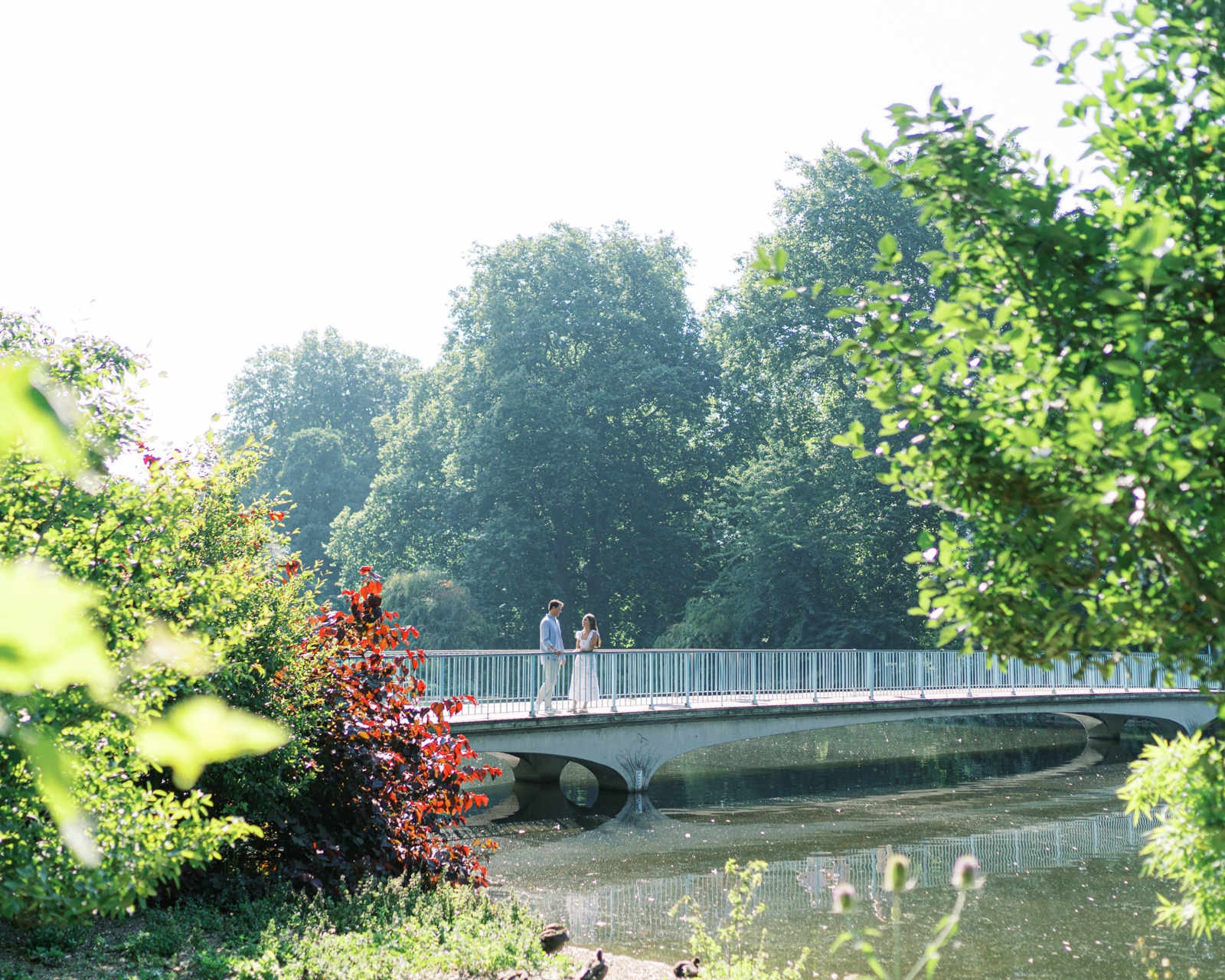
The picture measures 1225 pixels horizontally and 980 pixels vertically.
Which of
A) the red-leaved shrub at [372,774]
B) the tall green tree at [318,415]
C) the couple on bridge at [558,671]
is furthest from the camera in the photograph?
the tall green tree at [318,415]

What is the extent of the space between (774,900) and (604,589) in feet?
84.6

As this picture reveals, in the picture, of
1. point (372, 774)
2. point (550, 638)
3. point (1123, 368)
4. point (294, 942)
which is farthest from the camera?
point (550, 638)

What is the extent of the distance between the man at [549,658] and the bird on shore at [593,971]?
9251 mm

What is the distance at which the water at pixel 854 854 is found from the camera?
30.5 feet

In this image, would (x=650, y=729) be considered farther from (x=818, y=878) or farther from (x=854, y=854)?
(x=818, y=878)

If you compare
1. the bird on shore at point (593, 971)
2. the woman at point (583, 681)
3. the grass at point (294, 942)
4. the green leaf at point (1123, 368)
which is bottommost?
the bird on shore at point (593, 971)

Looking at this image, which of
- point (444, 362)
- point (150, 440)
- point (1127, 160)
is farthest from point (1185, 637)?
point (444, 362)

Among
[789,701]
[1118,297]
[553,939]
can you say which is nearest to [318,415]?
[789,701]

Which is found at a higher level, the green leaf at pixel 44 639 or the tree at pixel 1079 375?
the tree at pixel 1079 375

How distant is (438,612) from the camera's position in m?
33.2

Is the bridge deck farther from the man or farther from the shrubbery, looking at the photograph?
the shrubbery

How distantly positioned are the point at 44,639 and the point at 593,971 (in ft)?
23.2

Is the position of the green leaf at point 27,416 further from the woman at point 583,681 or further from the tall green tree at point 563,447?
the tall green tree at point 563,447

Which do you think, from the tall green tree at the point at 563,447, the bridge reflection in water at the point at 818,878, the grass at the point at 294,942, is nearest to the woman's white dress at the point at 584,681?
the bridge reflection in water at the point at 818,878
